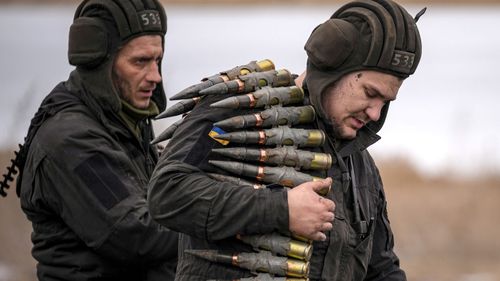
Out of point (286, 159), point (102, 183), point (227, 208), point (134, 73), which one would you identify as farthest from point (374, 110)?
point (134, 73)

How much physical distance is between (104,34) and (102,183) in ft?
2.86

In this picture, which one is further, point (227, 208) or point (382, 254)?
point (382, 254)

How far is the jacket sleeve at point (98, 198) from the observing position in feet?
24.3

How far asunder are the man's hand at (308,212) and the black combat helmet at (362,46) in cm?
49

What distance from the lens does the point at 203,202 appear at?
244 inches

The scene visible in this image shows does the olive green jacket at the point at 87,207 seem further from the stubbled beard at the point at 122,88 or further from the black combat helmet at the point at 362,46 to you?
the black combat helmet at the point at 362,46

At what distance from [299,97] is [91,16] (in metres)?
1.86

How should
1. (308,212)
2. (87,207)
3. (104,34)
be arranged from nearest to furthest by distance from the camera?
(308,212)
(87,207)
(104,34)

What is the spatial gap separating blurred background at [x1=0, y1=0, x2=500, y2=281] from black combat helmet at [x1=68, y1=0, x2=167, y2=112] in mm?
3082

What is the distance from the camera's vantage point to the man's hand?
616 cm

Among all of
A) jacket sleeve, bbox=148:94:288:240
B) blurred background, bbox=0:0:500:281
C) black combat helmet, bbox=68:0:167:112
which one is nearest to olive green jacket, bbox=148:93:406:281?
jacket sleeve, bbox=148:94:288:240

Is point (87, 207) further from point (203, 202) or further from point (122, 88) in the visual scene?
point (203, 202)

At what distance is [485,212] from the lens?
14008 millimetres

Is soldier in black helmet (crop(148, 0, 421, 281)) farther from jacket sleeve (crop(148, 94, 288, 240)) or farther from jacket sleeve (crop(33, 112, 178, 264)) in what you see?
jacket sleeve (crop(33, 112, 178, 264))
